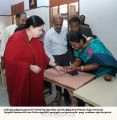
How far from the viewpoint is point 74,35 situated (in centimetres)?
102

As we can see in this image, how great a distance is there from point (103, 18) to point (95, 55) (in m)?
1.32

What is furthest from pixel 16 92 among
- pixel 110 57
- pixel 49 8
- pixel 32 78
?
pixel 49 8

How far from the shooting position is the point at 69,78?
1.05m

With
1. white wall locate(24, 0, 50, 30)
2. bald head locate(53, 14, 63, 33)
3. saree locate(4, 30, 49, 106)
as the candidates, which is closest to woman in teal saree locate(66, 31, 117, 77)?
saree locate(4, 30, 49, 106)

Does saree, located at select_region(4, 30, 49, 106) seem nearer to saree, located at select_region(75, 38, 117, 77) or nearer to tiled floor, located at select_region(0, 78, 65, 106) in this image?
saree, located at select_region(75, 38, 117, 77)

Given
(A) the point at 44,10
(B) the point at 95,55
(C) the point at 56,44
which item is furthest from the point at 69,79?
(A) the point at 44,10

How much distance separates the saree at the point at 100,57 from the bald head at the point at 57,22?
41cm

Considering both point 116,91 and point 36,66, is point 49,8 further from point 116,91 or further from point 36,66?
point 116,91

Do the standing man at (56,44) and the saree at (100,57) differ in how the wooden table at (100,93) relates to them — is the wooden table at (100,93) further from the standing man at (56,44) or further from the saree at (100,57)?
the standing man at (56,44)

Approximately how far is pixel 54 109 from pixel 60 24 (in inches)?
44.3

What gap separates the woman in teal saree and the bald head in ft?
1.17

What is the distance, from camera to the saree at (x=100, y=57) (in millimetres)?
979

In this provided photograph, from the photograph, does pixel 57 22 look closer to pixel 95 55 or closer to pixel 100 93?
pixel 95 55

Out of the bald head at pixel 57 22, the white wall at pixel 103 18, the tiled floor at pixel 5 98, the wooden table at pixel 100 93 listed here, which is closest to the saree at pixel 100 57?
the wooden table at pixel 100 93
